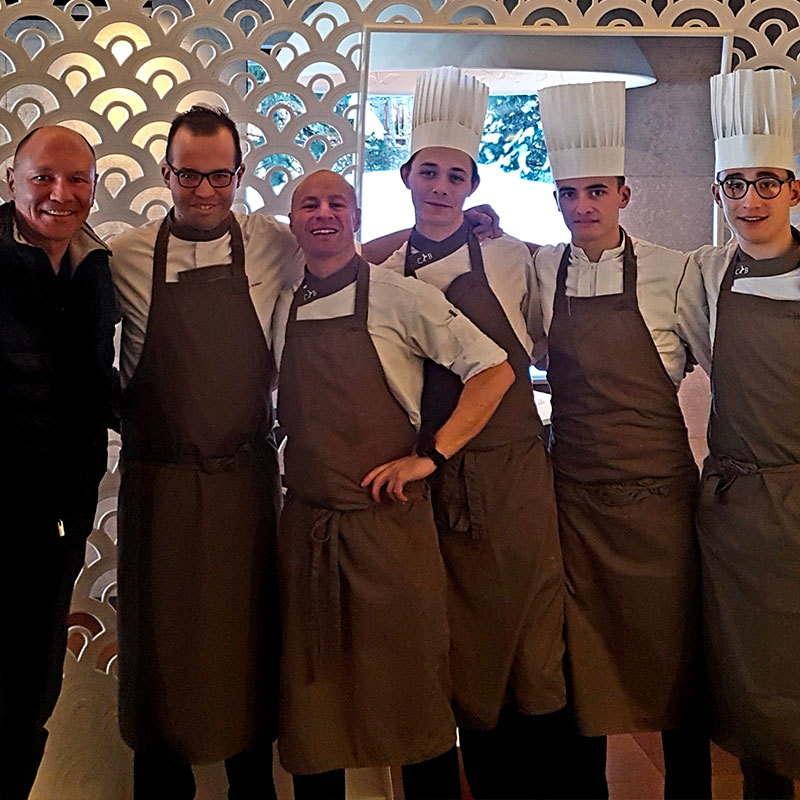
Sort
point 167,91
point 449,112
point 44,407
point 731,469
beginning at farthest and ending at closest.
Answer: point 167,91
point 449,112
point 731,469
point 44,407

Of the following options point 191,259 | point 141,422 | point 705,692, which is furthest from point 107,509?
point 705,692

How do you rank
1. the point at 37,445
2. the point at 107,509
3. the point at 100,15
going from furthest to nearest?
1. the point at 107,509
2. the point at 100,15
3. the point at 37,445

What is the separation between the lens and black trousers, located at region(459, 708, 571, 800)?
2410mm

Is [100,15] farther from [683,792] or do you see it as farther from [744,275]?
[683,792]

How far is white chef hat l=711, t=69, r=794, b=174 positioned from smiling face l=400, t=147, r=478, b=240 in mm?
676

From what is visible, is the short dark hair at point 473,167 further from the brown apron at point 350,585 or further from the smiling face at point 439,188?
the brown apron at point 350,585

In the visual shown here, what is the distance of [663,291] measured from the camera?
236 cm

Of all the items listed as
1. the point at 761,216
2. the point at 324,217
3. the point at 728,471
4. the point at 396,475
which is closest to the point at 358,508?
the point at 396,475

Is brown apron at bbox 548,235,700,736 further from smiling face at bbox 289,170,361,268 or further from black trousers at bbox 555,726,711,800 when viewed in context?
smiling face at bbox 289,170,361,268

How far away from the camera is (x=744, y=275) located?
2.29 meters

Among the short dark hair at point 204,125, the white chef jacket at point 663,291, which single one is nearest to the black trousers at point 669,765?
the white chef jacket at point 663,291

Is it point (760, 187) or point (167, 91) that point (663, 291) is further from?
point (167, 91)

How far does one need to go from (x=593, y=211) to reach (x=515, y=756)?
146cm

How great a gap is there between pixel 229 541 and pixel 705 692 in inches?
50.8
